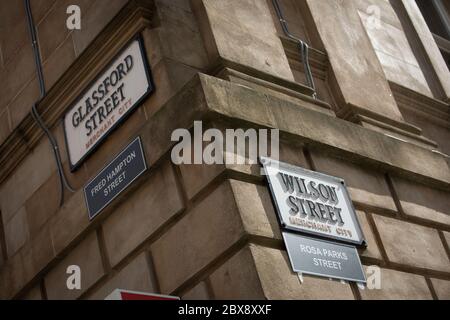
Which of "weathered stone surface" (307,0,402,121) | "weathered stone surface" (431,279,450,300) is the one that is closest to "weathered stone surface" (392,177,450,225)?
"weathered stone surface" (431,279,450,300)

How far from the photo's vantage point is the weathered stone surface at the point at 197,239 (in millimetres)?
8141

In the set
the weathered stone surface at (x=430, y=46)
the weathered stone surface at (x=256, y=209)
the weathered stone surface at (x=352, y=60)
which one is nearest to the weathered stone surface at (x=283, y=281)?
the weathered stone surface at (x=256, y=209)

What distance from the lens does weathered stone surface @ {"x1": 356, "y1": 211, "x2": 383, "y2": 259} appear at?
30.0 ft

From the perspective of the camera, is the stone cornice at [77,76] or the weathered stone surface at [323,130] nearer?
the weathered stone surface at [323,130]

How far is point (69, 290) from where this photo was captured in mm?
9711

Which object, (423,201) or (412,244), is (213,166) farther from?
(423,201)

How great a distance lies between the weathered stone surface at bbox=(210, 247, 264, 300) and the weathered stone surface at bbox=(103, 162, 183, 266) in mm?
784

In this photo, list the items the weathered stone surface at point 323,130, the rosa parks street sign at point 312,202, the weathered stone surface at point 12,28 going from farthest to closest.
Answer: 1. the weathered stone surface at point 12,28
2. the weathered stone surface at point 323,130
3. the rosa parks street sign at point 312,202

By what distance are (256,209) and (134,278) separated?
1.41 m

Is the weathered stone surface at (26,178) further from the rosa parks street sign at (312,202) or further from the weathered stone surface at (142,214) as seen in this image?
the rosa parks street sign at (312,202)

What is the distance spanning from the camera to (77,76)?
10219mm

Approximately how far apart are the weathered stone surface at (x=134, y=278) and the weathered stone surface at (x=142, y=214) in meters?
0.13
